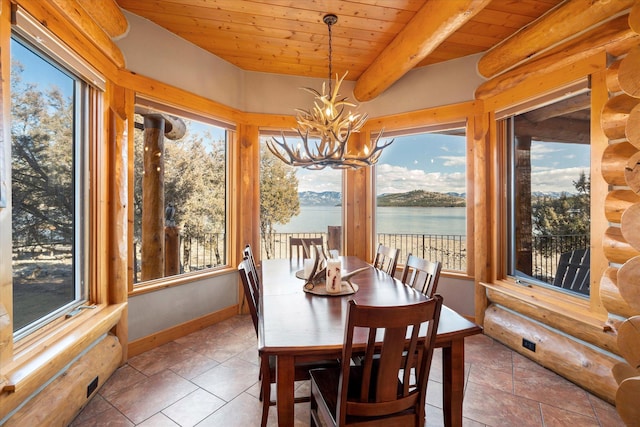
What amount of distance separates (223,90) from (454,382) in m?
3.74

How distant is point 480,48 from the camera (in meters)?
3.38

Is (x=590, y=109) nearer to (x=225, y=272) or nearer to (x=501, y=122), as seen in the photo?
(x=501, y=122)

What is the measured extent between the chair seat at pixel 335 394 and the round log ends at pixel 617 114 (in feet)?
7.49

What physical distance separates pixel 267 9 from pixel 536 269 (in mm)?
3578

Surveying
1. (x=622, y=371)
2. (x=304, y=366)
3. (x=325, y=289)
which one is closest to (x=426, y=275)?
(x=325, y=289)

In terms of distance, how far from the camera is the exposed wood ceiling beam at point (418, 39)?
2320mm

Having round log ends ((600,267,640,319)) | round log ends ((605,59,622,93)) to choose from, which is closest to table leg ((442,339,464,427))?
round log ends ((600,267,640,319))

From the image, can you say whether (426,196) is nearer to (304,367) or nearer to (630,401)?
(630,401)

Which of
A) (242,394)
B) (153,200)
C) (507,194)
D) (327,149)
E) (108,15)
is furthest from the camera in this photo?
(507,194)

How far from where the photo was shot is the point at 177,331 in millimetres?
3242

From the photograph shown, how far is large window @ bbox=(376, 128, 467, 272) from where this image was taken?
3.88m

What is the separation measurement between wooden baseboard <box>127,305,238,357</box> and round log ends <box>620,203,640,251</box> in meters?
3.76

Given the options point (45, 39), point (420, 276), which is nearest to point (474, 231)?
point (420, 276)

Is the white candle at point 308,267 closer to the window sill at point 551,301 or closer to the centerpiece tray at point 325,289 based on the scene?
the centerpiece tray at point 325,289
